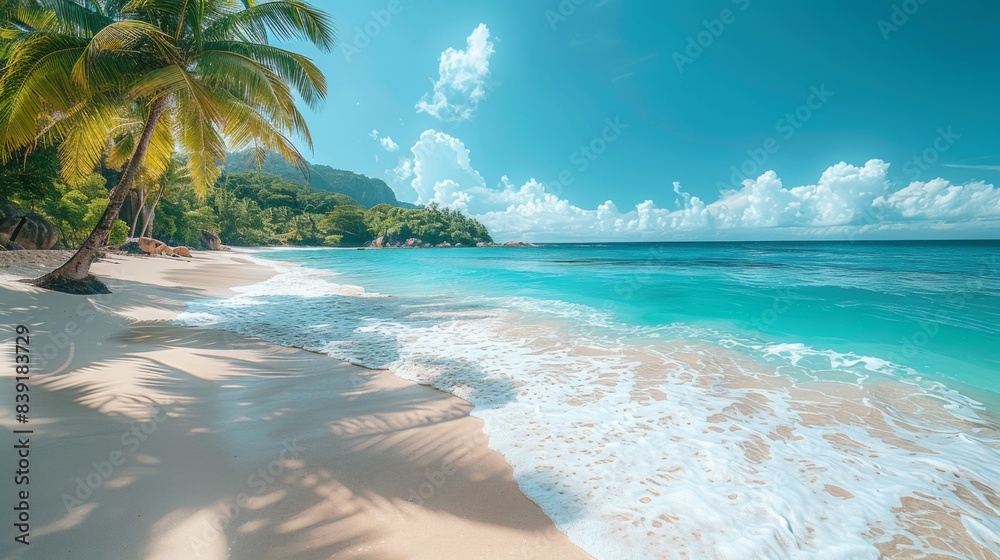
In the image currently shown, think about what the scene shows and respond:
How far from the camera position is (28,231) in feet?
52.3

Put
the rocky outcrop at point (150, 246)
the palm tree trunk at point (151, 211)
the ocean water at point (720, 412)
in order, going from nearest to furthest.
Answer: the ocean water at point (720, 412)
the rocky outcrop at point (150, 246)
the palm tree trunk at point (151, 211)

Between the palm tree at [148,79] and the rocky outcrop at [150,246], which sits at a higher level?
the palm tree at [148,79]

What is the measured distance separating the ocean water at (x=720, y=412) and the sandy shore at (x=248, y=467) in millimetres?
601

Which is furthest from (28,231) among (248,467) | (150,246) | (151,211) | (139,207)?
(248,467)

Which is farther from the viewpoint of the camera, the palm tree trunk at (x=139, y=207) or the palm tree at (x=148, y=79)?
the palm tree trunk at (x=139, y=207)

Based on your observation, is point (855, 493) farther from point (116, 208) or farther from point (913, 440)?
point (116, 208)

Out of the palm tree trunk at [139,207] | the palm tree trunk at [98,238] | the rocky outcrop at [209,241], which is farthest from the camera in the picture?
the rocky outcrop at [209,241]

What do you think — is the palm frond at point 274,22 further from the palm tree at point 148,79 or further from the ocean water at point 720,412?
the ocean water at point 720,412

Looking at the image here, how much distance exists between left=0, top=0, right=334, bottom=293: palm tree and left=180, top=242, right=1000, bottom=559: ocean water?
16.3 ft

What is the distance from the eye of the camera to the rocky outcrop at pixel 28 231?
15.2 m

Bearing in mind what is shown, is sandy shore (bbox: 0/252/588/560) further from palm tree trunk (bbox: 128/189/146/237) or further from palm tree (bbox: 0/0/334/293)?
palm tree trunk (bbox: 128/189/146/237)

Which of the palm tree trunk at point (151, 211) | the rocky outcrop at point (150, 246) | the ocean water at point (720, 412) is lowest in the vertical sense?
the ocean water at point (720, 412)

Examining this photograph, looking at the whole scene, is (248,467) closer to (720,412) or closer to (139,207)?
A: (720,412)

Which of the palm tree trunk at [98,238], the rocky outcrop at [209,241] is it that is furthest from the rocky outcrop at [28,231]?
the rocky outcrop at [209,241]
